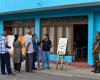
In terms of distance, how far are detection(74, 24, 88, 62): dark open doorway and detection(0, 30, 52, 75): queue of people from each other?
372cm

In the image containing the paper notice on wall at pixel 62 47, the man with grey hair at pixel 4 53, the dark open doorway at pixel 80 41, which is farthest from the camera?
the dark open doorway at pixel 80 41

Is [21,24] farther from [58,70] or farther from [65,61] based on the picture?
[58,70]

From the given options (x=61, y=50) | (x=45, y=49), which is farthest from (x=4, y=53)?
(x=61, y=50)

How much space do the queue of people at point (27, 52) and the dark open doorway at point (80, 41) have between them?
372 cm

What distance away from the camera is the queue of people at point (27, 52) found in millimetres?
17016

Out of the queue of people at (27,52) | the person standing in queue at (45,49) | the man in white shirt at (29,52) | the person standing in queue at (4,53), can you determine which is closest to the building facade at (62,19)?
the person standing in queue at (45,49)

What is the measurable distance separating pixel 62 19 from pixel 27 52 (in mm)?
5540

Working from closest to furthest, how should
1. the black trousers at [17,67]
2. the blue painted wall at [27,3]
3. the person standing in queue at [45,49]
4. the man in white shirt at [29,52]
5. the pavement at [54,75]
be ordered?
the pavement at [54,75] < the black trousers at [17,67] < the man in white shirt at [29,52] < the person standing in queue at [45,49] < the blue painted wall at [27,3]

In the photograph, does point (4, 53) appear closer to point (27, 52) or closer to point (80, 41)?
point (27, 52)

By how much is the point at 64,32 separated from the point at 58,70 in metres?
4.55

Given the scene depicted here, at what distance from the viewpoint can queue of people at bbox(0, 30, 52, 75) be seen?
55.8ft

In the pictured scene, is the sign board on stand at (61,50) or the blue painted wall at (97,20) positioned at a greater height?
the blue painted wall at (97,20)

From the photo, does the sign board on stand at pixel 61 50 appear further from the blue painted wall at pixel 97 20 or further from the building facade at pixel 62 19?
the blue painted wall at pixel 97 20

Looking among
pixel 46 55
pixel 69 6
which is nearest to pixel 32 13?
pixel 69 6
